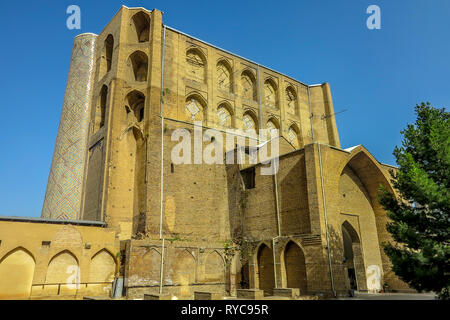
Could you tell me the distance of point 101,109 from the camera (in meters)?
20.8

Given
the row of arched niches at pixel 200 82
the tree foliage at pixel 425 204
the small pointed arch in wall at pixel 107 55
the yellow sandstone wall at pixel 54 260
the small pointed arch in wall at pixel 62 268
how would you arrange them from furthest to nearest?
the small pointed arch in wall at pixel 107 55 < the row of arched niches at pixel 200 82 < the small pointed arch in wall at pixel 62 268 < the yellow sandstone wall at pixel 54 260 < the tree foliage at pixel 425 204

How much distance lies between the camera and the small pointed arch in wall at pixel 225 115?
21812 millimetres

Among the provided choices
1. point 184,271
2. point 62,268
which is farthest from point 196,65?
point 62,268

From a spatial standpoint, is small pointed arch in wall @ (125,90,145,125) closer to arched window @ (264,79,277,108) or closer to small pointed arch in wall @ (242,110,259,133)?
small pointed arch in wall @ (242,110,259,133)

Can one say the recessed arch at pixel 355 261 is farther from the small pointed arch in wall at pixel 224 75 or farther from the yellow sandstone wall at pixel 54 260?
the yellow sandstone wall at pixel 54 260

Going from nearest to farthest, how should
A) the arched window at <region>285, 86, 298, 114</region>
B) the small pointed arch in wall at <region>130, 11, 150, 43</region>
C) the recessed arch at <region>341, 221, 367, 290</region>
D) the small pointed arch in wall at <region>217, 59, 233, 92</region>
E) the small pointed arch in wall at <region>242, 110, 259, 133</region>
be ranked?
the recessed arch at <region>341, 221, 367, 290</region> → the small pointed arch in wall at <region>130, 11, 150, 43</region> → the small pointed arch in wall at <region>217, 59, 233, 92</region> → the small pointed arch in wall at <region>242, 110, 259, 133</region> → the arched window at <region>285, 86, 298, 114</region>

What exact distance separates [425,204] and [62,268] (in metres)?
13.3

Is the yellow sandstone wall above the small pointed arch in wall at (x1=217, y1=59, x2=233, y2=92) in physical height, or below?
below

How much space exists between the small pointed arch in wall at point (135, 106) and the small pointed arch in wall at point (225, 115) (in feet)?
15.4

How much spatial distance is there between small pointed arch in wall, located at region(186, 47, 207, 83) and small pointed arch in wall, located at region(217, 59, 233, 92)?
4.32ft

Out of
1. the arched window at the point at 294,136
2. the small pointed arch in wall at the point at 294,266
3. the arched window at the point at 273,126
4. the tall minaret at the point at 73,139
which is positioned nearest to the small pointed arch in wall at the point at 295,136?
the arched window at the point at 294,136

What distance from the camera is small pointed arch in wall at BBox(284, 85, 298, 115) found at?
85.4 ft

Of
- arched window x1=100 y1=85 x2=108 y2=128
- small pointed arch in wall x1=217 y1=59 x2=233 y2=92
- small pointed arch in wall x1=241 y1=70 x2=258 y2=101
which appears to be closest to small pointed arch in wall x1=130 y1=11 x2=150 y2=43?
arched window x1=100 y1=85 x2=108 y2=128
